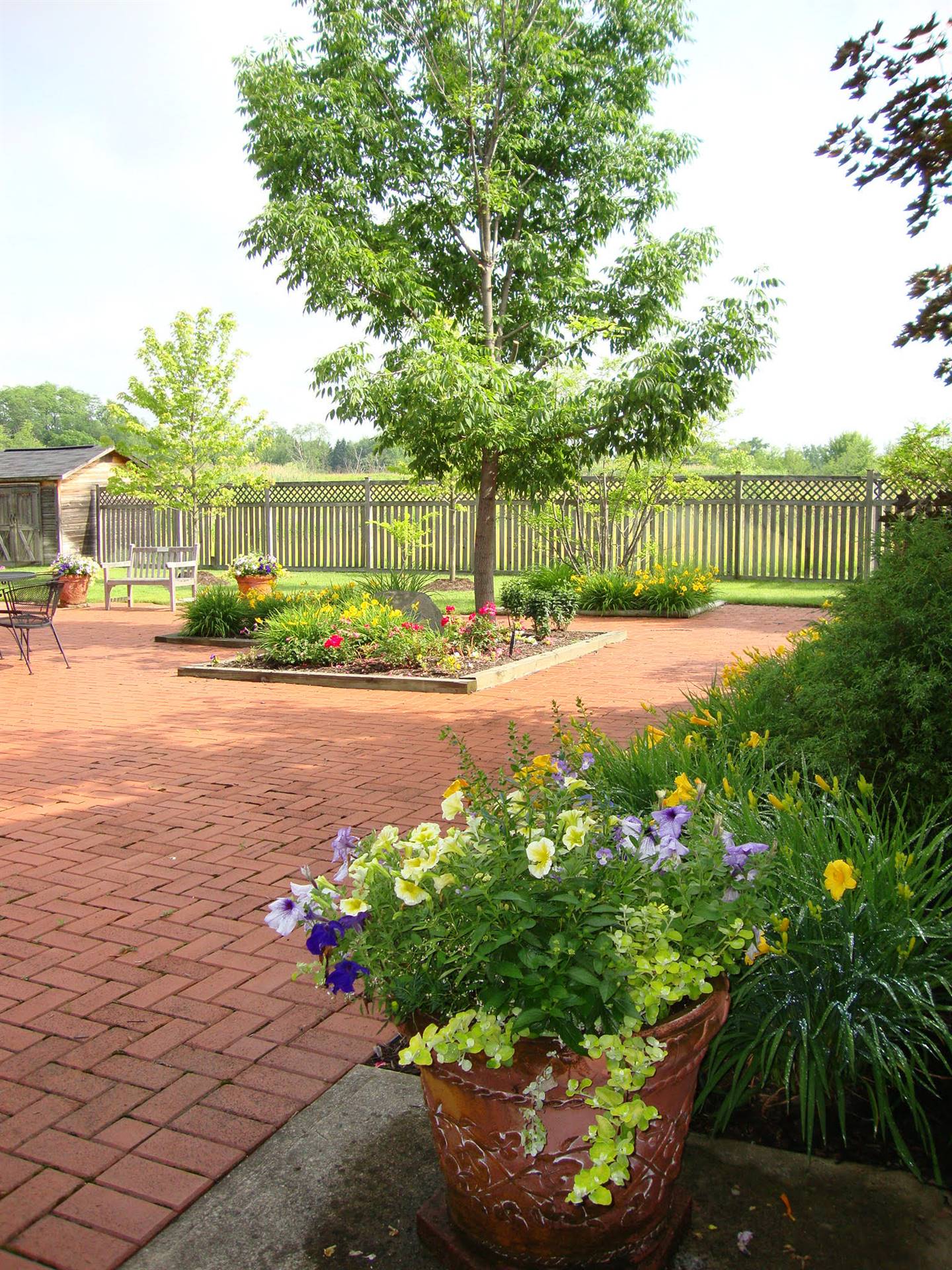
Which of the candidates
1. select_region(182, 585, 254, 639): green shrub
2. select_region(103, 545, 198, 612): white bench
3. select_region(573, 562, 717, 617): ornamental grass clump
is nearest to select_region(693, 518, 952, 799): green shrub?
select_region(182, 585, 254, 639): green shrub

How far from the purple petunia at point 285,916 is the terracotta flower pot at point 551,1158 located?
1.24ft

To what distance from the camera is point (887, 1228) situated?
1950mm

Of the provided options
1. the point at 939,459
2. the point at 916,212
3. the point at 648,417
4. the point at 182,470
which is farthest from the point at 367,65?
the point at 182,470

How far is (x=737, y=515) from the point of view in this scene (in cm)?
1866

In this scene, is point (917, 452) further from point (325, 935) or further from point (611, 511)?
point (325, 935)

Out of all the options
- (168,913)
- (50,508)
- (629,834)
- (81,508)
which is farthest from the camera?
(81,508)

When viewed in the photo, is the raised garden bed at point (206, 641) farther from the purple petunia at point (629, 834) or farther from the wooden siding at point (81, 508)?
the wooden siding at point (81, 508)

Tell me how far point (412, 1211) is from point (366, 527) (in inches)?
777

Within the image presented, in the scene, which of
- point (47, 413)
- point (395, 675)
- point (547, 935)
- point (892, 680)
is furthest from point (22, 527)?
point (47, 413)

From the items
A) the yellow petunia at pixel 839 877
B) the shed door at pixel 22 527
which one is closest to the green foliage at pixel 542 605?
the yellow petunia at pixel 839 877

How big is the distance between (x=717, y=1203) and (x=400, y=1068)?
2.94 ft

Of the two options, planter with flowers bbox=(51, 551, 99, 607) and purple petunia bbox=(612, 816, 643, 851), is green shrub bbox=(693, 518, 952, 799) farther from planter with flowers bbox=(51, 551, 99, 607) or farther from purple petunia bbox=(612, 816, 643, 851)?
planter with flowers bbox=(51, 551, 99, 607)

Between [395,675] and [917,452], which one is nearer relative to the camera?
[395,675]

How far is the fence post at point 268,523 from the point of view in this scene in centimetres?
2227
